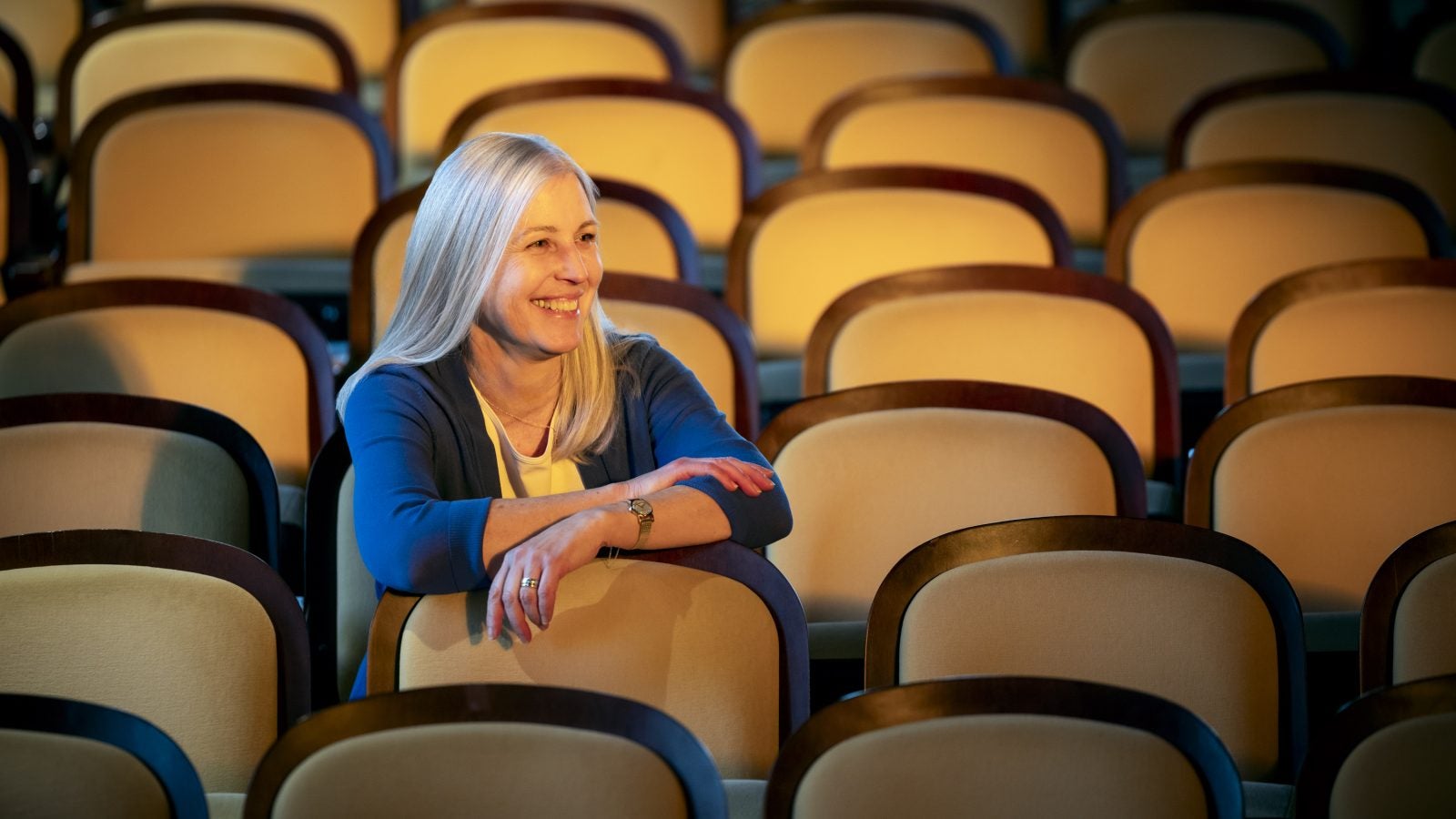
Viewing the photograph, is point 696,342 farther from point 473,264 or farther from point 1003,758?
point 1003,758

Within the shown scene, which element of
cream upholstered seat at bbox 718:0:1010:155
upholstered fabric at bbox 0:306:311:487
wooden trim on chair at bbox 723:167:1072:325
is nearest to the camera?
upholstered fabric at bbox 0:306:311:487

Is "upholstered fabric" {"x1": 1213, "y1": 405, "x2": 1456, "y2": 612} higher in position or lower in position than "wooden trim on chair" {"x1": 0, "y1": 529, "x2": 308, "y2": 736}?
lower

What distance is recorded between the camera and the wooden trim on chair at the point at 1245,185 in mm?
2273

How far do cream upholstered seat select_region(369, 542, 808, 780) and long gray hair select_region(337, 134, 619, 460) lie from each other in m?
0.21

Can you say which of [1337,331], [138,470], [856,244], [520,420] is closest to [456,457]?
[520,420]

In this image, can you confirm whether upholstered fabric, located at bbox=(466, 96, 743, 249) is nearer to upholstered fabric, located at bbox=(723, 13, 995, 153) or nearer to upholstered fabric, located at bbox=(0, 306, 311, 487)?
upholstered fabric, located at bbox=(723, 13, 995, 153)

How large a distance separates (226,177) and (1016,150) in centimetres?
120

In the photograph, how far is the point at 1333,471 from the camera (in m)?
1.63

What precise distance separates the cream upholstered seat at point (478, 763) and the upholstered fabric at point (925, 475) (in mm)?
600

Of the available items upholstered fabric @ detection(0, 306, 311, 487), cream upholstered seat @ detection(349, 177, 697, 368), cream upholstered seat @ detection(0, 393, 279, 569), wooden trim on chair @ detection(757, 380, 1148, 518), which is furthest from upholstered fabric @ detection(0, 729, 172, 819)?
cream upholstered seat @ detection(349, 177, 697, 368)

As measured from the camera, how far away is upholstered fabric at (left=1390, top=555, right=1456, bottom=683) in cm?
129

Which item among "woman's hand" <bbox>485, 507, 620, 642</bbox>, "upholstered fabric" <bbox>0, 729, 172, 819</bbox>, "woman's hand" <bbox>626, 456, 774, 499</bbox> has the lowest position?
"upholstered fabric" <bbox>0, 729, 172, 819</bbox>

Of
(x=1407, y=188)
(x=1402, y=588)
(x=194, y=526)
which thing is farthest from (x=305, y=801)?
(x=1407, y=188)

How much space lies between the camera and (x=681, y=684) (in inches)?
50.3
